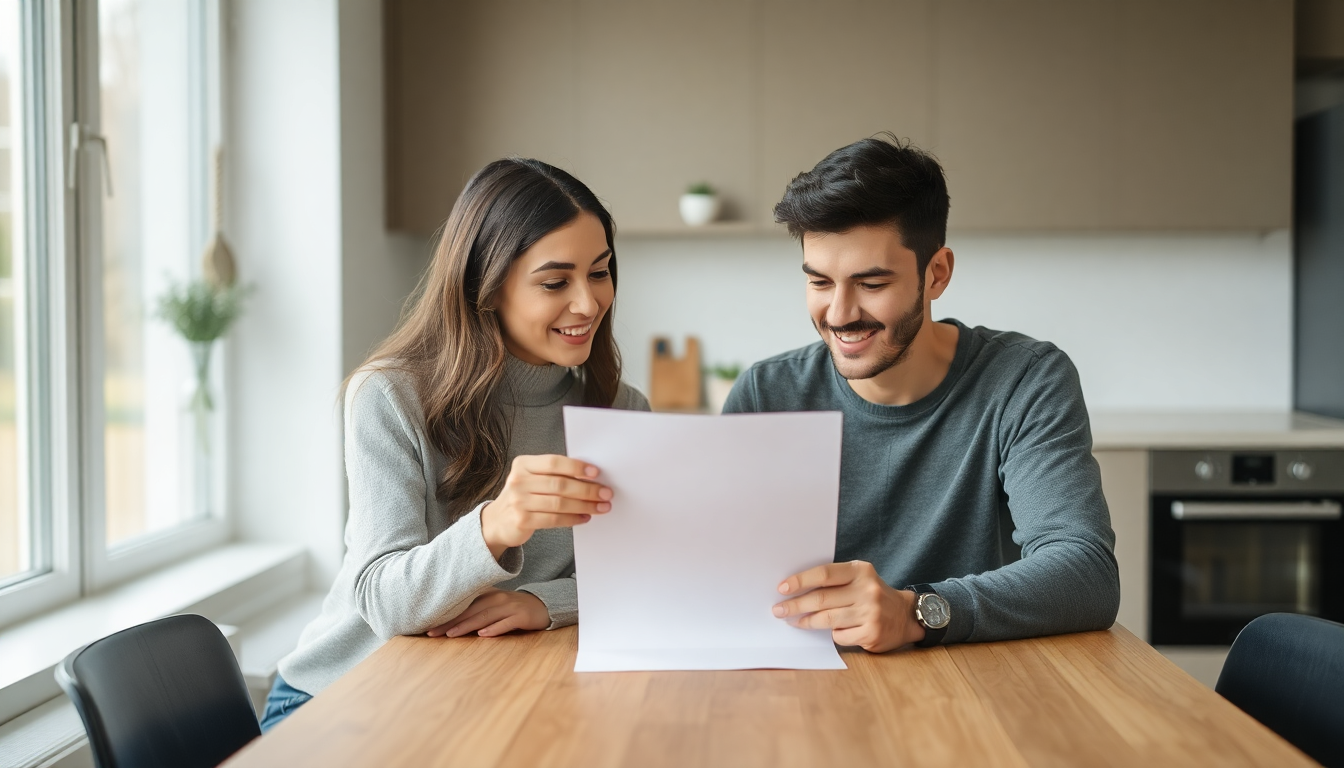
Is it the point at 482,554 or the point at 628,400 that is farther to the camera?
the point at 628,400

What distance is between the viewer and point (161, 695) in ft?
3.79

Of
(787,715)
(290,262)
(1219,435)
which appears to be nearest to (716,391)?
(290,262)

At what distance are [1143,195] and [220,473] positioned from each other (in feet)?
9.15

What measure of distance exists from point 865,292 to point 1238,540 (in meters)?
2.00

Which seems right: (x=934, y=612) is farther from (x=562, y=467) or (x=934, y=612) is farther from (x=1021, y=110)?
(x=1021, y=110)

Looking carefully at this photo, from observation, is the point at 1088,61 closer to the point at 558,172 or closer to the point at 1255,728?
the point at 558,172

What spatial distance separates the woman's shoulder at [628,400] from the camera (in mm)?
1761

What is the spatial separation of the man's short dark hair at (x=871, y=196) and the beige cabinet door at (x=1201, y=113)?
1.91m

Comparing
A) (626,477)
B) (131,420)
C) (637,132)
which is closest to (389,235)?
(637,132)

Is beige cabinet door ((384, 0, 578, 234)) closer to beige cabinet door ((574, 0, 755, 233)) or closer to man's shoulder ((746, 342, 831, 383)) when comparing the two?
beige cabinet door ((574, 0, 755, 233))

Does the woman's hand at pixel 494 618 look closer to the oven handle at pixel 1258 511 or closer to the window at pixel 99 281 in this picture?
the window at pixel 99 281

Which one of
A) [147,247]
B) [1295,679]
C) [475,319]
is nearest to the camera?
[1295,679]

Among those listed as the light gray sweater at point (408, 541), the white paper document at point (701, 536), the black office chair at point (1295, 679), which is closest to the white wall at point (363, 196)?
the light gray sweater at point (408, 541)

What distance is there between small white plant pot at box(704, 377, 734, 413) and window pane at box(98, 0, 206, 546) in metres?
1.54
